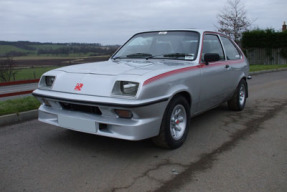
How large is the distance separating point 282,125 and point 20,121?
187 inches

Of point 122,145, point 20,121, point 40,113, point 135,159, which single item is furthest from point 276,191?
point 20,121

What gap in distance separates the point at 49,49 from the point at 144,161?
47.4 ft

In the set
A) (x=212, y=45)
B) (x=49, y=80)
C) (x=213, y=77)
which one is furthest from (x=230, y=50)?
(x=49, y=80)

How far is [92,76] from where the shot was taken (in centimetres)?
365

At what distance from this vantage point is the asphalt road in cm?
292

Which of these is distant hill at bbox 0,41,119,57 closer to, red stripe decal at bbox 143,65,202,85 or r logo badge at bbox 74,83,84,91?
red stripe decal at bbox 143,65,202,85

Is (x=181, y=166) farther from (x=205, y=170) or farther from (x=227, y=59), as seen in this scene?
(x=227, y=59)

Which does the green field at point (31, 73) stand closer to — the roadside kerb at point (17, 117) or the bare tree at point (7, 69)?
the bare tree at point (7, 69)

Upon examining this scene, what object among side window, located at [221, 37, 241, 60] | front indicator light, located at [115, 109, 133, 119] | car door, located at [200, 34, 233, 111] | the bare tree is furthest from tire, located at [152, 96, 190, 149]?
the bare tree

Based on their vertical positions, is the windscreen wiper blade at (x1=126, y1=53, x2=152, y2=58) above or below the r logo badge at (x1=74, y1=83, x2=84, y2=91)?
above

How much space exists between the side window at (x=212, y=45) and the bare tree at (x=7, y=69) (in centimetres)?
1252

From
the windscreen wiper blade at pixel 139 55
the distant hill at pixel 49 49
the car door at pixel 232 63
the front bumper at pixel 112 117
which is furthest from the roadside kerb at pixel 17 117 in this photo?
the distant hill at pixel 49 49

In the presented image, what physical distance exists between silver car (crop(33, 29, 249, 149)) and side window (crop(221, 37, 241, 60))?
0.55m

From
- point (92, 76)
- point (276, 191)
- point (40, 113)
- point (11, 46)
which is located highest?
point (11, 46)
